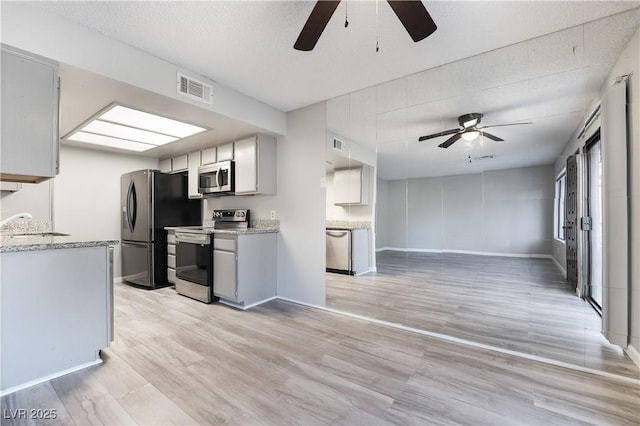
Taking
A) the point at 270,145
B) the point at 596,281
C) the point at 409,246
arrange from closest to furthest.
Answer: the point at 596,281 → the point at 409,246 → the point at 270,145

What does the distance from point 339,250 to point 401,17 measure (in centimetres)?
259

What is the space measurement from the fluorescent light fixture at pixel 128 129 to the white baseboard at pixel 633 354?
439cm

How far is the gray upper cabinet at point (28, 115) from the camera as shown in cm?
175

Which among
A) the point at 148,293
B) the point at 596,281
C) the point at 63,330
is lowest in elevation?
the point at 148,293

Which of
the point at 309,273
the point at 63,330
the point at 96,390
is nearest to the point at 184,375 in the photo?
the point at 96,390

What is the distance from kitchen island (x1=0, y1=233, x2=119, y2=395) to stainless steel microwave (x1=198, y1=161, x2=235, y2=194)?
1836 mm

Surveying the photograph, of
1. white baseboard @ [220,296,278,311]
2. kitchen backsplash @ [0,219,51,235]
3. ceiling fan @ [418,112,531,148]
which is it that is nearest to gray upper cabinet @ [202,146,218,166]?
white baseboard @ [220,296,278,311]

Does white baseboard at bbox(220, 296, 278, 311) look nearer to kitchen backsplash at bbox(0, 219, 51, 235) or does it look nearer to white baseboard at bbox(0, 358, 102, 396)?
white baseboard at bbox(0, 358, 102, 396)

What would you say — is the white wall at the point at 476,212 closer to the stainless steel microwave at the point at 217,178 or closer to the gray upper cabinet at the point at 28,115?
the stainless steel microwave at the point at 217,178

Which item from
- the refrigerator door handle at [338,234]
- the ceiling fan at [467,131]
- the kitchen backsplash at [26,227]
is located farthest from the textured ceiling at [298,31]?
the kitchen backsplash at [26,227]

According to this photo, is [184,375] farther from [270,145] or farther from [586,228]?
[586,228]

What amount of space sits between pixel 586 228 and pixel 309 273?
8.67 feet

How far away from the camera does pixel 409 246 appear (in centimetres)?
320

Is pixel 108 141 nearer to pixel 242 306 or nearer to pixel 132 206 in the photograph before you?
pixel 132 206
